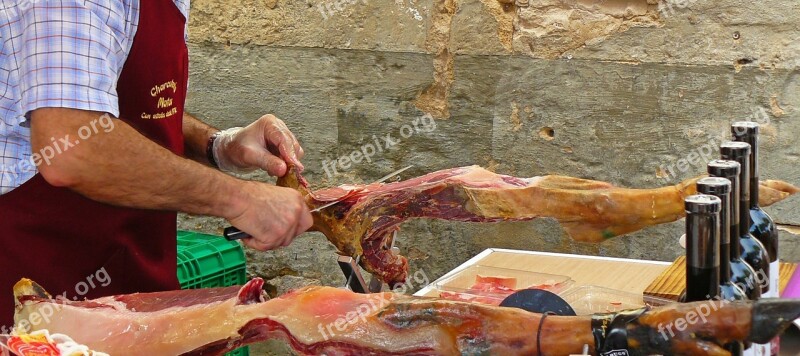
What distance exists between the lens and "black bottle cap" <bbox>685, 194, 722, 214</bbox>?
1651mm

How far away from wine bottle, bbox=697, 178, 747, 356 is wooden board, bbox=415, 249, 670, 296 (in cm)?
82

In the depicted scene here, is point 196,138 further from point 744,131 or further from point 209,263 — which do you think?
point 744,131

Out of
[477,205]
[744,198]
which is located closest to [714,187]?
[744,198]

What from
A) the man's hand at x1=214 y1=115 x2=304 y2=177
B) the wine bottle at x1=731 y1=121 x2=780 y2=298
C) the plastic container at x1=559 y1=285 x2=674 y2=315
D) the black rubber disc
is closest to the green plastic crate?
the man's hand at x1=214 y1=115 x2=304 y2=177

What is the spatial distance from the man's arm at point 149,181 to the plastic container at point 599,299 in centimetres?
72

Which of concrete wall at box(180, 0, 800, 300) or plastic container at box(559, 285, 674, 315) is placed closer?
plastic container at box(559, 285, 674, 315)

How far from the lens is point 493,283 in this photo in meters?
2.59

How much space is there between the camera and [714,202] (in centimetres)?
166

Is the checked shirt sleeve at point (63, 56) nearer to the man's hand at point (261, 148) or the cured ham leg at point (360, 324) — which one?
the cured ham leg at point (360, 324)

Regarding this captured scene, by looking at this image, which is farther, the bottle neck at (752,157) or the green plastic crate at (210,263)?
the green plastic crate at (210,263)

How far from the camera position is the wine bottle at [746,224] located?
203cm

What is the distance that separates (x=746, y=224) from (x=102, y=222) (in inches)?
64.1

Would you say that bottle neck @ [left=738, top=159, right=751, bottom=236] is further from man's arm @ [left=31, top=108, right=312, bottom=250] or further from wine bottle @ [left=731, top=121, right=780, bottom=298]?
man's arm @ [left=31, top=108, right=312, bottom=250]
